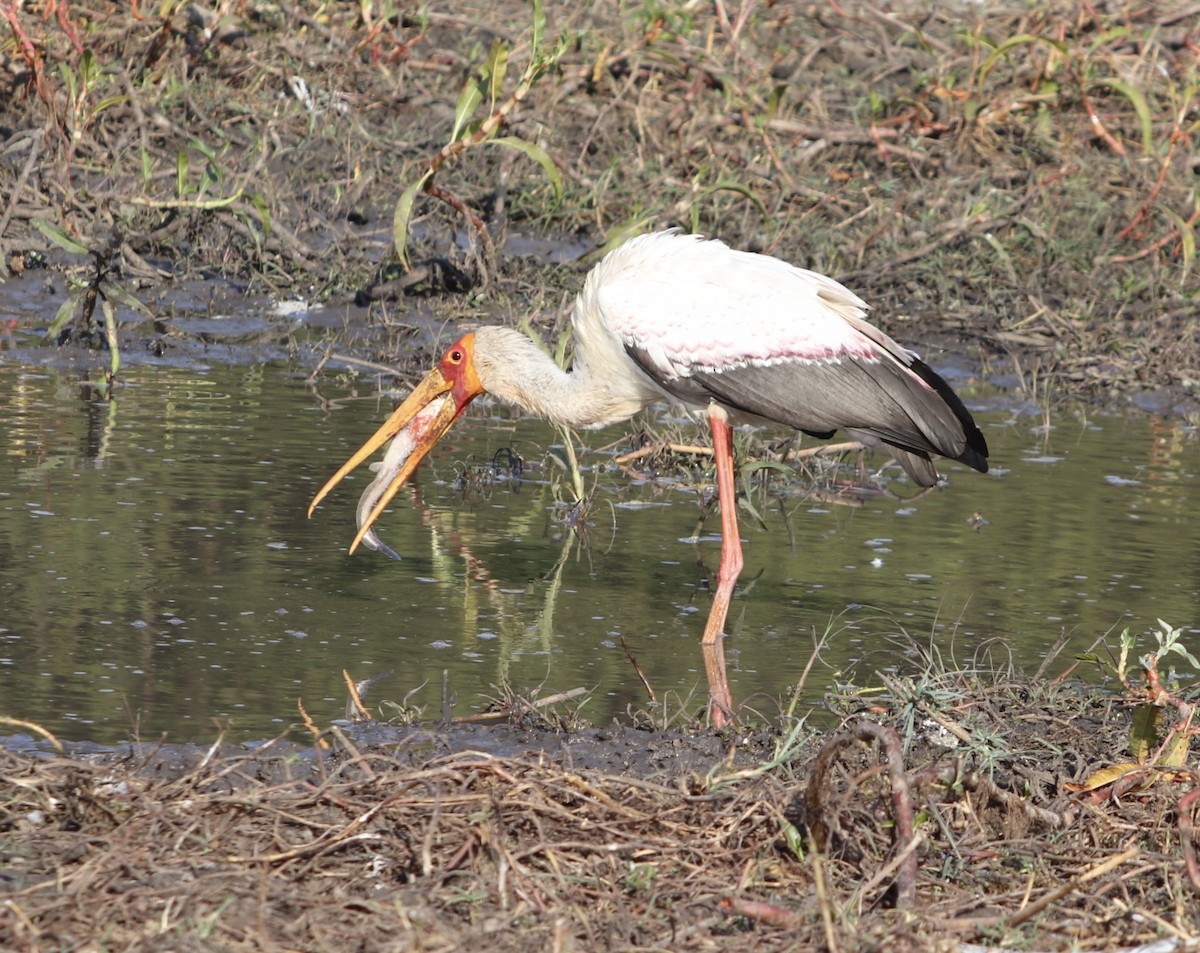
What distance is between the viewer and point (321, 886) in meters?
3.34

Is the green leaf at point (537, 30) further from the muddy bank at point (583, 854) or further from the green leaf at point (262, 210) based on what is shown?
the muddy bank at point (583, 854)

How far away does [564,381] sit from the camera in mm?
6250

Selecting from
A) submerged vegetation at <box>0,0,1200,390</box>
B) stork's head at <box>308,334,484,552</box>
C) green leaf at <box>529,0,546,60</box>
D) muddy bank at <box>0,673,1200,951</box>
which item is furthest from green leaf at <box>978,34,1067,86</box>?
muddy bank at <box>0,673,1200,951</box>

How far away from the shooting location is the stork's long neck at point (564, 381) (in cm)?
617

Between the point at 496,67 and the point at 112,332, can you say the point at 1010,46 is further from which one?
the point at 112,332

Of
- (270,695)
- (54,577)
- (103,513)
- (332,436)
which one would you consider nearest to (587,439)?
(332,436)

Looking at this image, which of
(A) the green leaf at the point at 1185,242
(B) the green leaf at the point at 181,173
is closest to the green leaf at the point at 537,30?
(B) the green leaf at the point at 181,173

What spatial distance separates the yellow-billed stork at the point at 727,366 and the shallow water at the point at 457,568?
356 millimetres

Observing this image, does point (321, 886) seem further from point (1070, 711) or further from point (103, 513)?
point (103, 513)

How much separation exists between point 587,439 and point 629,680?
127 inches

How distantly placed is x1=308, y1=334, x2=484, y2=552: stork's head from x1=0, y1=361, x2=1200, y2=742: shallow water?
1.01 ft

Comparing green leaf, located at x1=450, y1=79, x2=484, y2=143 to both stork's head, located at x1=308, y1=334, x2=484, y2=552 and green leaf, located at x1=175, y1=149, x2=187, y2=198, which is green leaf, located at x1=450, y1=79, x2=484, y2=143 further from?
stork's head, located at x1=308, y1=334, x2=484, y2=552

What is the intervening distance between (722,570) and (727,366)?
2.07ft

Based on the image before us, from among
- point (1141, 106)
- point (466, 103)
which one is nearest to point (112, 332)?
point (466, 103)
